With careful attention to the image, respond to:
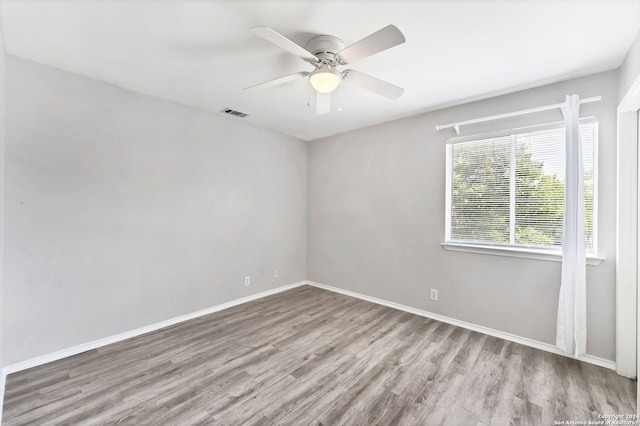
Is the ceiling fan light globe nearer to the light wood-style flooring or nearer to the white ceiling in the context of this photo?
the white ceiling

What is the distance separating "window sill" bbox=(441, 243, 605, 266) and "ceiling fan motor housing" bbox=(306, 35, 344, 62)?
7.70 ft

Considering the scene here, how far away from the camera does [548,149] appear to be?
2.55m

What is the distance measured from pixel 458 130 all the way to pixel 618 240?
1.65 metres

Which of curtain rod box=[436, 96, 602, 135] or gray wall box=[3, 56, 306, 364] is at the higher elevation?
curtain rod box=[436, 96, 602, 135]

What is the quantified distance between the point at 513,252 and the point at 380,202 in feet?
5.28

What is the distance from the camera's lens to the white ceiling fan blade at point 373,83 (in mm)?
1968

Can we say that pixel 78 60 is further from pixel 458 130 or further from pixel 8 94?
pixel 458 130

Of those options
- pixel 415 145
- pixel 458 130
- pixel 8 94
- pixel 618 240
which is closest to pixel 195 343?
pixel 8 94

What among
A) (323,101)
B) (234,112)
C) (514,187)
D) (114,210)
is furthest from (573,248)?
(114,210)

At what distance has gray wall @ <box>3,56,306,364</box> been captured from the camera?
2178mm

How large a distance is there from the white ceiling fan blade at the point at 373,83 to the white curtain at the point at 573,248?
1547 millimetres

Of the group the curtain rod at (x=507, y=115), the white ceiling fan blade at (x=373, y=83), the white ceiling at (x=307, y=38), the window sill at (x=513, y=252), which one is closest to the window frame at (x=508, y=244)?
the window sill at (x=513, y=252)

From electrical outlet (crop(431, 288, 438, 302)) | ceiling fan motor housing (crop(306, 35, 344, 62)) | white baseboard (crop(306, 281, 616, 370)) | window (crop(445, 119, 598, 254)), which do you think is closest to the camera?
ceiling fan motor housing (crop(306, 35, 344, 62))

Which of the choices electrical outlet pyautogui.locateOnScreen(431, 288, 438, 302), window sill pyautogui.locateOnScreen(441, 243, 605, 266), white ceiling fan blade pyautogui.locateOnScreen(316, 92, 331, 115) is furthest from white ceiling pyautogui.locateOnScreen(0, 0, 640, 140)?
electrical outlet pyautogui.locateOnScreen(431, 288, 438, 302)
